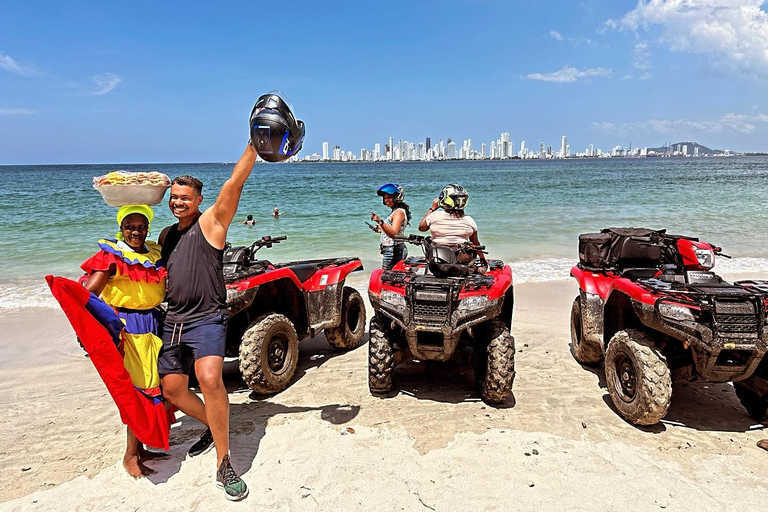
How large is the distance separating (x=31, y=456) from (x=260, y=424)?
167cm

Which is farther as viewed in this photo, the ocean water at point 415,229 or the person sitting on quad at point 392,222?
the ocean water at point 415,229

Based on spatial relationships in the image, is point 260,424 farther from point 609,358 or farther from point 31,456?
point 609,358

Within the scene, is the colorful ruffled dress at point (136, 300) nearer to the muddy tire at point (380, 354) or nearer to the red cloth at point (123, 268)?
the red cloth at point (123, 268)

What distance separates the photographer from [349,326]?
6449 millimetres

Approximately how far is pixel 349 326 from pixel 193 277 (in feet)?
11.0

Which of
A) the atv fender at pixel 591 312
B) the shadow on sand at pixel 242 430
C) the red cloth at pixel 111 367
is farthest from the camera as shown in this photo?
the atv fender at pixel 591 312

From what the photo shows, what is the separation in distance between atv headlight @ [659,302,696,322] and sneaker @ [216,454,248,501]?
3.17 meters

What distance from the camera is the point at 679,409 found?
4.46 metres

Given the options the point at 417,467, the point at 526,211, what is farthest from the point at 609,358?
the point at 526,211

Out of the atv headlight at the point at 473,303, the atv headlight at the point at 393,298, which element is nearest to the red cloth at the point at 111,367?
the atv headlight at the point at 393,298

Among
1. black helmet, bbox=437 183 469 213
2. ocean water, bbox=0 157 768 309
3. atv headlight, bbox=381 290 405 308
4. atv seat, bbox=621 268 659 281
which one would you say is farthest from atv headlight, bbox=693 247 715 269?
ocean water, bbox=0 157 768 309

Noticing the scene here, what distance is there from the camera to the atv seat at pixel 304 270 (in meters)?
5.45

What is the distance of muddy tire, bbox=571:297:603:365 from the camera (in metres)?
5.39

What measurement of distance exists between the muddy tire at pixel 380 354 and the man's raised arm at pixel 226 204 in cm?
179
